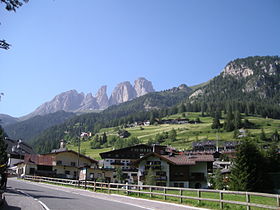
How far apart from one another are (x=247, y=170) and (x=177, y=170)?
2071cm

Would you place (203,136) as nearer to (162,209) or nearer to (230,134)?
(230,134)

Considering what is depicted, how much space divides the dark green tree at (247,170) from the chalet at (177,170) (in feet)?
52.3

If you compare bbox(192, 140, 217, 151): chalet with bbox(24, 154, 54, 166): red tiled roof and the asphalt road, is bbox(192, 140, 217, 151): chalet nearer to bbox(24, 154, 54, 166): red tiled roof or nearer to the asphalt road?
bbox(24, 154, 54, 166): red tiled roof

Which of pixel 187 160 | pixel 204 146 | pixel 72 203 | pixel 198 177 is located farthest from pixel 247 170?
pixel 204 146

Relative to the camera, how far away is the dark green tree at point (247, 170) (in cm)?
4516

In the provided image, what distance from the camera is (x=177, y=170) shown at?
65.6 m

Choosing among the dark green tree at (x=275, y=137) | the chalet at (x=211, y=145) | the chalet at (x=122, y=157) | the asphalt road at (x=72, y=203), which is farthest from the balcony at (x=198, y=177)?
the dark green tree at (x=275, y=137)

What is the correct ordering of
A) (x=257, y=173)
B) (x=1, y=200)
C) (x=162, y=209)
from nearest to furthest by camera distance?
(x=1, y=200)
(x=162, y=209)
(x=257, y=173)

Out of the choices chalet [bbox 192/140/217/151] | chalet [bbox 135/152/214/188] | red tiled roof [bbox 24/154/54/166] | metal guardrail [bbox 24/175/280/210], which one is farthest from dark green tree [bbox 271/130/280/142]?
metal guardrail [bbox 24/175/280/210]

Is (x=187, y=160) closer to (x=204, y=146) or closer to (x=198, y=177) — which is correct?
(x=198, y=177)

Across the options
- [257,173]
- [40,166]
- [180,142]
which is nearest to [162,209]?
[257,173]

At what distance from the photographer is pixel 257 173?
160 ft

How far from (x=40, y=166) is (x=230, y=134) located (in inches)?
4940

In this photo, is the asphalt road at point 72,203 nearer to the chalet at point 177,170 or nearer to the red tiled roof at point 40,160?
the chalet at point 177,170
